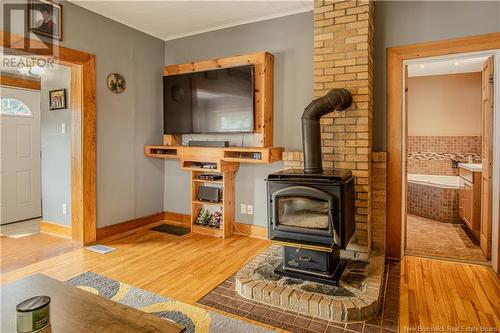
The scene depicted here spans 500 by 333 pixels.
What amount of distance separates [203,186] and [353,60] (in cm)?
231

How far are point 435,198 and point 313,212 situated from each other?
335 centimetres

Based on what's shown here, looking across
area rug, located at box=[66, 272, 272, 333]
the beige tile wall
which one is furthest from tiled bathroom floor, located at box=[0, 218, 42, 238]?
the beige tile wall

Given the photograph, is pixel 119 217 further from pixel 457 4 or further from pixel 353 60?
pixel 457 4

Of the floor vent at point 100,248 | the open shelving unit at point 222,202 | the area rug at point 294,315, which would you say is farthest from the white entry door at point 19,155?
the area rug at point 294,315

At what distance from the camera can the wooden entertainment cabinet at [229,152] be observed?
356 centimetres

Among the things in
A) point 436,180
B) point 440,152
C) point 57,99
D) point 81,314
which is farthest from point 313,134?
point 440,152

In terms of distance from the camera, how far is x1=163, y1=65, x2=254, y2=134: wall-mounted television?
3.65 m

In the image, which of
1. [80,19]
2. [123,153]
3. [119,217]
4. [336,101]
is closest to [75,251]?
[119,217]

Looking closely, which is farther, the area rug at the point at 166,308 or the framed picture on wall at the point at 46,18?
the framed picture on wall at the point at 46,18

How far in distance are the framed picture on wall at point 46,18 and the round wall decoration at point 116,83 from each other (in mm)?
670

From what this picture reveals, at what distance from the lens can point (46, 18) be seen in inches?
120

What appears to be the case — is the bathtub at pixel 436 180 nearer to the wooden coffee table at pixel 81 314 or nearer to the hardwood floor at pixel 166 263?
the hardwood floor at pixel 166 263

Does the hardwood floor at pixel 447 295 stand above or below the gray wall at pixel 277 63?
below

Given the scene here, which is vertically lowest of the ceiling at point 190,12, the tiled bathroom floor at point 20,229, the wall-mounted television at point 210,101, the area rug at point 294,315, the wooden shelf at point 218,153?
the area rug at point 294,315
